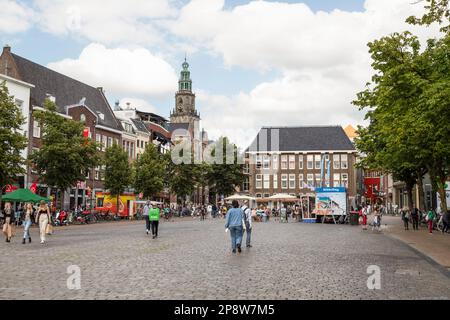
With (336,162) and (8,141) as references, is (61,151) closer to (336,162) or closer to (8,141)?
(8,141)

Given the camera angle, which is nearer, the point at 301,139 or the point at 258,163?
the point at 258,163

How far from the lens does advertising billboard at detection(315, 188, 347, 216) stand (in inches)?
1766

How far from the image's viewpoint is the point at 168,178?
71750mm

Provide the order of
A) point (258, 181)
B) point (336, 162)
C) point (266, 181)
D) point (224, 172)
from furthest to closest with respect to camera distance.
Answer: point (258, 181), point (266, 181), point (336, 162), point (224, 172)

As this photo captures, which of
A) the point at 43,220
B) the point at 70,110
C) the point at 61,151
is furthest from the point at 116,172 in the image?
the point at 43,220

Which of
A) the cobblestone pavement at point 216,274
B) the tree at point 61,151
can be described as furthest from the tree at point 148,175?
the cobblestone pavement at point 216,274

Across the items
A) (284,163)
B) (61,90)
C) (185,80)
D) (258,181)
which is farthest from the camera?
(185,80)

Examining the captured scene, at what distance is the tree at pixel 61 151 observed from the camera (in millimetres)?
40438

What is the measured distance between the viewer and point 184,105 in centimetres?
14562

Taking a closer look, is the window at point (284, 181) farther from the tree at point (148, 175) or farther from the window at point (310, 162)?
the tree at point (148, 175)

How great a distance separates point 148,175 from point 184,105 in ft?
291

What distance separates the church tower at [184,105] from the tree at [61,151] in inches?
3904

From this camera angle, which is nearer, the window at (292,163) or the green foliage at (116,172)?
the green foliage at (116,172)

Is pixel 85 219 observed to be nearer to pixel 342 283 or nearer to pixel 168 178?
pixel 168 178
